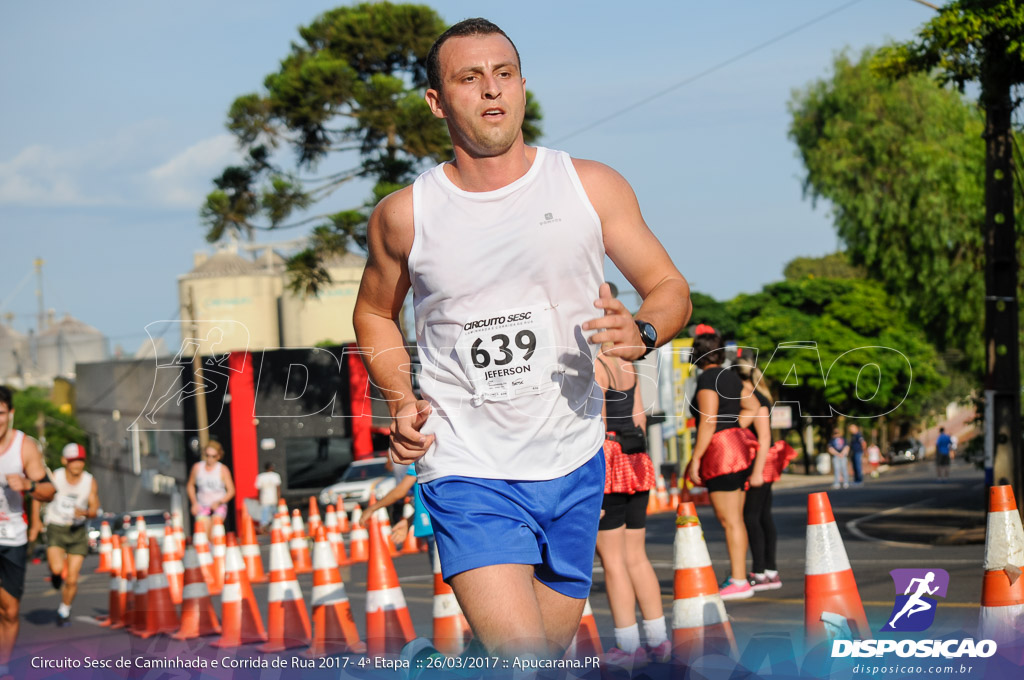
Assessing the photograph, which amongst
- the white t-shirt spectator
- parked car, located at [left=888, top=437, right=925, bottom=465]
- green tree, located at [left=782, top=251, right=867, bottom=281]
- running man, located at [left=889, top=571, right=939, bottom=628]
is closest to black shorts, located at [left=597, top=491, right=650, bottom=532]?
running man, located at [left=889, top=571, right=939, bottom=628]

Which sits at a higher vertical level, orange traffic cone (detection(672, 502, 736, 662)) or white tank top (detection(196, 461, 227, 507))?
orange traffic cone (detection(672, 502, 736, 662))

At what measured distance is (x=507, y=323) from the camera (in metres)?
3.36

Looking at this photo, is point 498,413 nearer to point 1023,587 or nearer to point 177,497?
point 1023,587

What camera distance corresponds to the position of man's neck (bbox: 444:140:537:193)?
3.46 metres

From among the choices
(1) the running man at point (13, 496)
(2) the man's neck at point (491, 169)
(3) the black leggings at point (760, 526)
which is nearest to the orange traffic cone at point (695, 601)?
(2) the man's neck at point (491, 169)

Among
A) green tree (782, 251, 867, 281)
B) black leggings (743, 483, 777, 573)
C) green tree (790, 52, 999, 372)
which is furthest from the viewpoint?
green tree (782, 251, 867, 281)

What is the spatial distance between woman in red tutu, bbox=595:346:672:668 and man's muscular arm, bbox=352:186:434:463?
1922 millimetres

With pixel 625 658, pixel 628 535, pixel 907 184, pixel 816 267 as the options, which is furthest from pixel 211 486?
pixel 816 267

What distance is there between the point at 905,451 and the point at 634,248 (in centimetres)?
7175

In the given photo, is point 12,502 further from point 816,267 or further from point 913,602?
point 816,267

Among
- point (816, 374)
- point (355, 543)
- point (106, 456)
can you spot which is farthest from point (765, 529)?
point (106, 456)

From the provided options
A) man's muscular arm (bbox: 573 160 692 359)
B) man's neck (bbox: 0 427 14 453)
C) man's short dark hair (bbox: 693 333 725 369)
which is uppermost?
man's muscular arm (bbox: 573 160 692 359)

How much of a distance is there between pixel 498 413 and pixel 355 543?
541 inches

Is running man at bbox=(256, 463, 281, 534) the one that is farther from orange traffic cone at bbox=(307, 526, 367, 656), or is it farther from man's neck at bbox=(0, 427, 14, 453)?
orange traffic cone at bbox=(307, 526, 367, 656)
